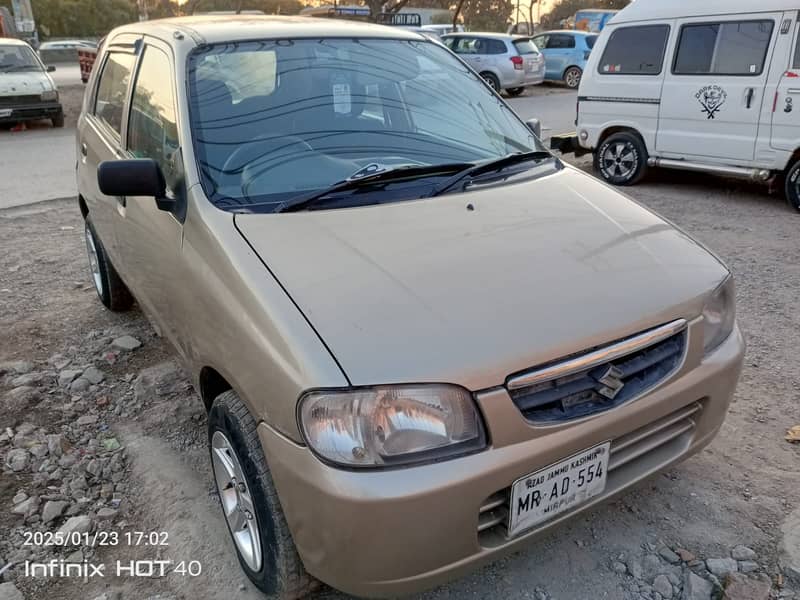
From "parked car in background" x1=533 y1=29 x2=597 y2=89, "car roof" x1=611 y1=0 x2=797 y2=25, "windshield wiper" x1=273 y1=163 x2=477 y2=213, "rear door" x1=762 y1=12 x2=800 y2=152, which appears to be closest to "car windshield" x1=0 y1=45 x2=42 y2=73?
"car roof" x1=611 y1=0 x2=797 y2=25

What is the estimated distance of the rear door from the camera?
610cm

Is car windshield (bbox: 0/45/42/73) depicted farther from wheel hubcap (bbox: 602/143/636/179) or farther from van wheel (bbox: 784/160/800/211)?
van wheel (bbox: 784/160/800/211)

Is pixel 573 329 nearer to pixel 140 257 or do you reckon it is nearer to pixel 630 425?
pixel 630 425

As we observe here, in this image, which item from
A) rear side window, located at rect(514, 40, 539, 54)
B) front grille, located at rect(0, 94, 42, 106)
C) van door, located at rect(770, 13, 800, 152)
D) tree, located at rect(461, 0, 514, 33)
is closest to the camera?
van door, located at rect(770, 13, 800, 152)

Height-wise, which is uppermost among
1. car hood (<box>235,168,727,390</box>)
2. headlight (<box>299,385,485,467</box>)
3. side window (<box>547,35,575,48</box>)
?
car hood (<box>235,168,727,390</box>)

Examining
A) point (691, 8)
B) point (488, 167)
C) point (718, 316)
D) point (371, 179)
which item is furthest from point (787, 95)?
point (371, 179)

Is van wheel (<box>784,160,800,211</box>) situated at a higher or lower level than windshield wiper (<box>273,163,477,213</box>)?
lower

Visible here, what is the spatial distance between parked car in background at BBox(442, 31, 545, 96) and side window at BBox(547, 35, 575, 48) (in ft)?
7.65

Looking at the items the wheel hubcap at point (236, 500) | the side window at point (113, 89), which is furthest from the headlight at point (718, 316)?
the side window at point (113, 89)

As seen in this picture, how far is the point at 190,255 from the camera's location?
90.7 inches

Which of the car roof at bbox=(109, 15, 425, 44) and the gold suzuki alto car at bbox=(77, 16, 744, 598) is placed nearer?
the gold suzuki alto car at bbox=(77, 16, 744, 598)

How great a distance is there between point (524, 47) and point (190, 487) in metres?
16.9

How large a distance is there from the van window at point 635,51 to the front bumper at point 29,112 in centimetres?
1003

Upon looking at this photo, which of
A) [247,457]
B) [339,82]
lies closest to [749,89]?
[339,82]
